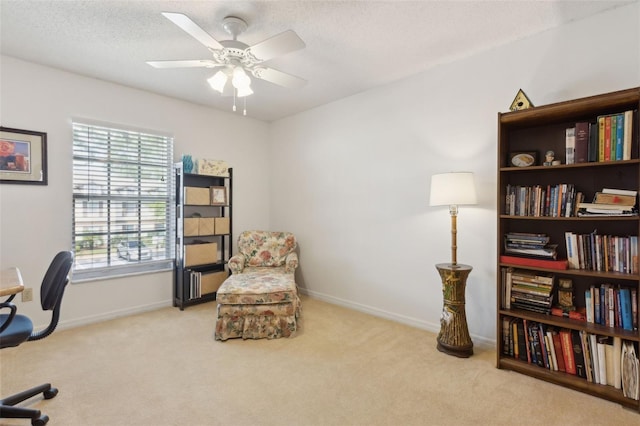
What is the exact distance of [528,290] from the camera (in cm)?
220

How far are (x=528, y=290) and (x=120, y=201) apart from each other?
12.6 feet

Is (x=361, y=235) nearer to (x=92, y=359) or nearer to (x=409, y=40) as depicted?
(x=409, y=40)

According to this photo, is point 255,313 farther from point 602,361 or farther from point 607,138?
point 607,138

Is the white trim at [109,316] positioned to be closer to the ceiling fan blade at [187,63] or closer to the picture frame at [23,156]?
the picture frame at [23,156]

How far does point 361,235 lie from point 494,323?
1.51m

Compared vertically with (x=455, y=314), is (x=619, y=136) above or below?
above

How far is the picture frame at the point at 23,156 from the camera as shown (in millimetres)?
2664

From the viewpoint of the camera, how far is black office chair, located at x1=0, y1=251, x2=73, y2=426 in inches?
63.7

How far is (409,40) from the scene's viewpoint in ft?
7.91

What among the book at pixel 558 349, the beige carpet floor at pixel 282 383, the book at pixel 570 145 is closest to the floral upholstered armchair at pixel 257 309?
the beige carpet floor at pixel 282 383

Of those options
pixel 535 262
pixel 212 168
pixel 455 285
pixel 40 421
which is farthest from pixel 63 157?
pixel 535 262

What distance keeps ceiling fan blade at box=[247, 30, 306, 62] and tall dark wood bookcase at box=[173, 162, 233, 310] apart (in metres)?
2.01

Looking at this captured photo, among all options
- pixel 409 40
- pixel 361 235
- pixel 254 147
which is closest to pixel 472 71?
pixel 409 40

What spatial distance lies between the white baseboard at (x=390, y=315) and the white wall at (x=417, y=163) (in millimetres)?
13
